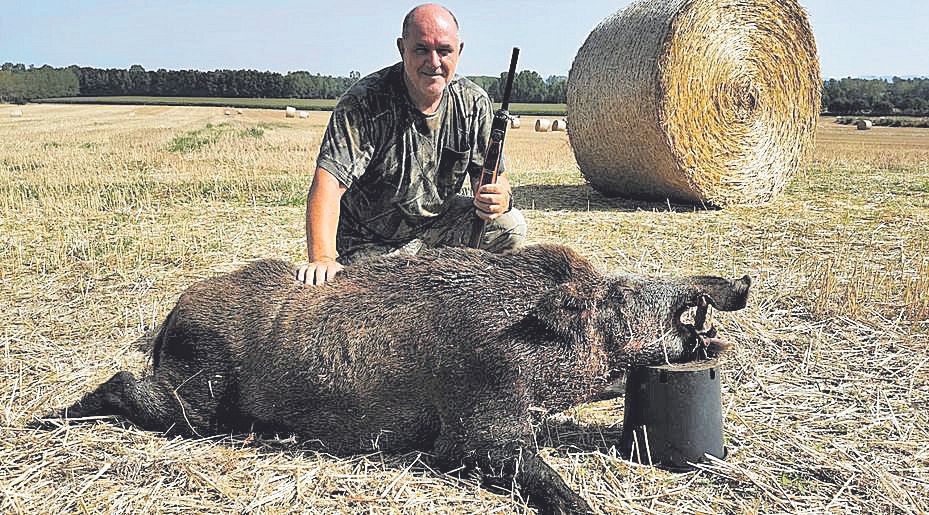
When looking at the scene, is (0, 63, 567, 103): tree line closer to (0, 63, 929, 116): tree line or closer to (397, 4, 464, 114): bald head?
(0, 63, 929, 116): tree line

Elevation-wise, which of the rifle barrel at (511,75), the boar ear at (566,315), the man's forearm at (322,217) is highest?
the rifle barrel at (511,75)

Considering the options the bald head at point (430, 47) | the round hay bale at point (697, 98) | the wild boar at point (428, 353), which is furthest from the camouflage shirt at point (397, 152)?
the round hay bale at point (697, 98)

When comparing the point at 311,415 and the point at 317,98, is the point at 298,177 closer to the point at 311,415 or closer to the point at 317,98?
the point at 311,415

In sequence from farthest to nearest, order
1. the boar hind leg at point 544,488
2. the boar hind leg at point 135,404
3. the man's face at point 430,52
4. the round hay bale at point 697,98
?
the round hay bale at point 697,98, the man's face at point 430,52, the boar hind leg at point 135,404, the boar hind leg at point 544,488

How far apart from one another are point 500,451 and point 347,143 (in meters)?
2.41

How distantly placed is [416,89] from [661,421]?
105 inches

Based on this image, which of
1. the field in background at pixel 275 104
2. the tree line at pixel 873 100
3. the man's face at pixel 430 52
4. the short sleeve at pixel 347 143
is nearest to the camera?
the man's face at pixel 430 52

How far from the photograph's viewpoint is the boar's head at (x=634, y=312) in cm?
394

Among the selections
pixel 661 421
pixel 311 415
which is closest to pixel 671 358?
pixel 661 421

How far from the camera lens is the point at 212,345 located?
4191 millimetres

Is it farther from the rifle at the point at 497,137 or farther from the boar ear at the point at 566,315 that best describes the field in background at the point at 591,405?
the rifle at the point at 497,137

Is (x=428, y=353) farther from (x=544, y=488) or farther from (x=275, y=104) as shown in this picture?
(x=275, y=104)

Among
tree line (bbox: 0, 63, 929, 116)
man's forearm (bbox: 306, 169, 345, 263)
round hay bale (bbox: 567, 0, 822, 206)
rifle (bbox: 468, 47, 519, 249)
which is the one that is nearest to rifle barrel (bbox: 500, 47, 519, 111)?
rifle (bbox: 468, 47, 519, 249)

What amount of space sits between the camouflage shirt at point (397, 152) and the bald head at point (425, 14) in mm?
480
